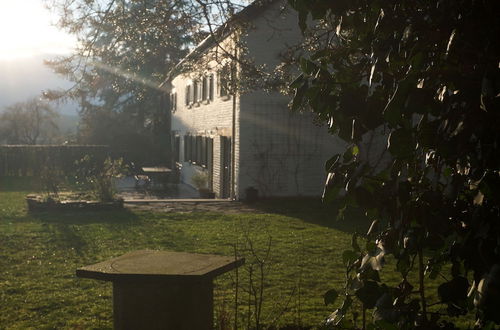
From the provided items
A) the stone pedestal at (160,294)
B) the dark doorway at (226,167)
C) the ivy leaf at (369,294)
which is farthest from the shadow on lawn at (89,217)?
the ivy leaf at (369,294)

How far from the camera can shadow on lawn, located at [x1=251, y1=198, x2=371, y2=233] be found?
15508mm

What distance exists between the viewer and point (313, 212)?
58.5ft

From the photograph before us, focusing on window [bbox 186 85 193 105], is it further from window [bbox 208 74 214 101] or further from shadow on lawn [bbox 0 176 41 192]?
shadow on lawn [bbox 0 176 41 192]

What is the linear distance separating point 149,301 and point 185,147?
26.9 metres

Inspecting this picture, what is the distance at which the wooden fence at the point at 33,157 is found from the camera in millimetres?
35031

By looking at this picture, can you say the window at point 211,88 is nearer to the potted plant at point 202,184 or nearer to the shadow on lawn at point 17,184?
the potted plant at point 202,184

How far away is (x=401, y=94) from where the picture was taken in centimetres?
187

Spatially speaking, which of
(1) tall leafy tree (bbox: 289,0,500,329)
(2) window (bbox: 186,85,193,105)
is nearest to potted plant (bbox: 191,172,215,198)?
(2) window (bbox: 186,85,193,105)

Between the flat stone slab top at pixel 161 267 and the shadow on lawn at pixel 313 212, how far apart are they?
30.2 feet

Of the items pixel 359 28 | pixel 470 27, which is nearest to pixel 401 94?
pixel 470 27

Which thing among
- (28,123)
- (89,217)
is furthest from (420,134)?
(28,123)

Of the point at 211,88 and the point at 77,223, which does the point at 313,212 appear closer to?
the point at 77,223

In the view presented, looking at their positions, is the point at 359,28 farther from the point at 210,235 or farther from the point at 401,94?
the point at 210,235

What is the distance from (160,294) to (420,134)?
10.6 feet
